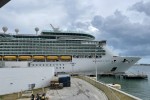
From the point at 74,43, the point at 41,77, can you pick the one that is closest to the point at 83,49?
the point at 74,43

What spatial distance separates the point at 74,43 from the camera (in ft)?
325

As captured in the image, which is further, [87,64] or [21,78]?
[87,64]

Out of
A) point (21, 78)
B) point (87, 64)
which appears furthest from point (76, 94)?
point (87, 64)

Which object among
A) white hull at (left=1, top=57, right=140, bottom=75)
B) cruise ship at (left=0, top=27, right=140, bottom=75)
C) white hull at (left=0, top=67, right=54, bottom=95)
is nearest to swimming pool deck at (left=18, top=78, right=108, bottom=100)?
white hull at (left=0, top=67, right=54, bottom=95)

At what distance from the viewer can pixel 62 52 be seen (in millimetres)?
97625

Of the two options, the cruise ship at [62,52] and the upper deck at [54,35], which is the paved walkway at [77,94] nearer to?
the cruise ship at [62,52]

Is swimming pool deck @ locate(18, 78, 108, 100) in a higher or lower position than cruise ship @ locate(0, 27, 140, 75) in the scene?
lower

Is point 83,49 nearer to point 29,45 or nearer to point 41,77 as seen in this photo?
point 29,45

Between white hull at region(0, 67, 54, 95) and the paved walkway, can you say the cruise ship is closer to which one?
white hull at region(0, 67, 54, 95)

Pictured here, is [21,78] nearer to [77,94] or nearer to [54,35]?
[77,94]

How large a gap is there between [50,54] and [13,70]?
212 ft

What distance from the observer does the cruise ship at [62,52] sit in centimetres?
9488

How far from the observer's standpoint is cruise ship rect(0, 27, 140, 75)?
3735 inches

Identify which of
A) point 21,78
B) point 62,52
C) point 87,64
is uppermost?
point 62,52
